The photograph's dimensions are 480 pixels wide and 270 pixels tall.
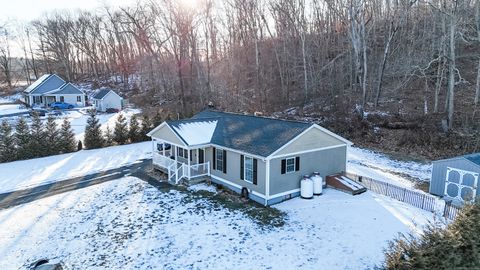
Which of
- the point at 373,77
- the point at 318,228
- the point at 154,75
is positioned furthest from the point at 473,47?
the point at 154,75

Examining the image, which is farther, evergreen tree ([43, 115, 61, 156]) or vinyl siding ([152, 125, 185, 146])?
evergreen tree ([43, 115, 61, 156])

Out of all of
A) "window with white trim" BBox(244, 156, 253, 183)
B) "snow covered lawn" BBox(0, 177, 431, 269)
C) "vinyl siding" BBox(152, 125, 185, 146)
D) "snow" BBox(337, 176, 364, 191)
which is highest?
"vinyl siding" BBox(152, 125, 185, 146)

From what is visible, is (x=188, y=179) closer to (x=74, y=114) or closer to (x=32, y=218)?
(x=32, y=218)

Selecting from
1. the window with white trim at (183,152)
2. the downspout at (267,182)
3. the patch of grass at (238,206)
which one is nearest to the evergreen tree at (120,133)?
the window with white trim at (183,152)

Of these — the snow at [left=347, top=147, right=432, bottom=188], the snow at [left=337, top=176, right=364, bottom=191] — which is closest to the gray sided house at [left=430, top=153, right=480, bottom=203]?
the snow at [left=347, top=147, right=432, bottom=188]

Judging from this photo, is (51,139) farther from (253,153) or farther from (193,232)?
(193,232)

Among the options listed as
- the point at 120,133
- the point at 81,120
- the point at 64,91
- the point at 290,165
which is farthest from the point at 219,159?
the point at 64,91

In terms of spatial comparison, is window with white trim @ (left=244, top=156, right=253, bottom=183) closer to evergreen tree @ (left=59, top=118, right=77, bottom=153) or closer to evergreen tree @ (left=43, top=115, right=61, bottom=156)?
evergreen tree @ (left=59, top=118, right=77, bottom=153)
